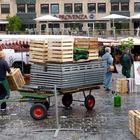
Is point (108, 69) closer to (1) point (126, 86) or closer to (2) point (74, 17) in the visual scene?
(1) point (126, 86)

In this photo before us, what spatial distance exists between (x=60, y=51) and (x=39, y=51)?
73 centimetres

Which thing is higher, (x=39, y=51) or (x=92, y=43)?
(x=92, y=43)

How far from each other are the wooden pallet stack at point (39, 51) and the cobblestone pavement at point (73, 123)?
1548 mm

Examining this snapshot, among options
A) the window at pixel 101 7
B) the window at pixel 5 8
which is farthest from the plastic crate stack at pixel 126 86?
the window at pixel 5 8

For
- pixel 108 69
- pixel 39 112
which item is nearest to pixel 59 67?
pixel 39 112

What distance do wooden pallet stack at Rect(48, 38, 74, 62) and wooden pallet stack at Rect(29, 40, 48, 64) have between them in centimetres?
21

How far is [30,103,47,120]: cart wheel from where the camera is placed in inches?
587

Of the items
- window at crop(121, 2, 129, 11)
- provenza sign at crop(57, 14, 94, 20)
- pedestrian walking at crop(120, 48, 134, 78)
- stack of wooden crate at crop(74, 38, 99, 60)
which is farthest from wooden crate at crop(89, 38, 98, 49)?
window at crop(121, 2, 129, 11)

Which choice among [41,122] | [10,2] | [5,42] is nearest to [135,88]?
[41,122]

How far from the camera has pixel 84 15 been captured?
3300 inches

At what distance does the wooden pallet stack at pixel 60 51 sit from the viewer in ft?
49.6

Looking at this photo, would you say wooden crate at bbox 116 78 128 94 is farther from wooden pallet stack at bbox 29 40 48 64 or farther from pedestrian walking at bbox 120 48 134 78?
wooden pallet stack at bbox 29 40 48 64

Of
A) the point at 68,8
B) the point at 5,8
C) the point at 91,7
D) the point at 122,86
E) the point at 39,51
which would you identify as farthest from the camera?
the point at 5,8

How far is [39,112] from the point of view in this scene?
1496cm
